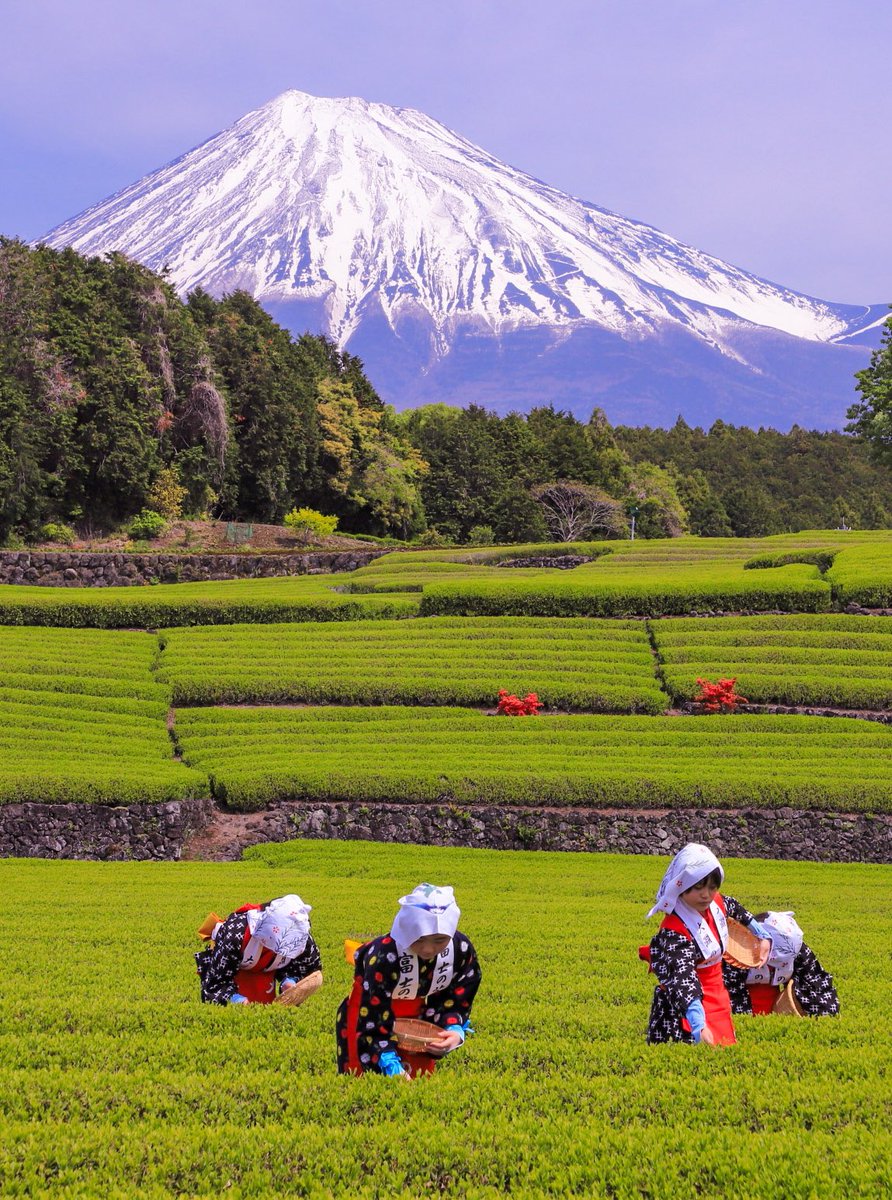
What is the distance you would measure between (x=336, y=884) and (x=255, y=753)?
23.3 ft

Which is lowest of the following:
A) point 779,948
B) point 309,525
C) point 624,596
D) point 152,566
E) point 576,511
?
point 779,948

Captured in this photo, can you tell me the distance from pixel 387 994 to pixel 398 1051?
50 cm

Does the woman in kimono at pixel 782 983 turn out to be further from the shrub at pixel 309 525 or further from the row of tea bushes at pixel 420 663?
the shrub at pixel 309 525

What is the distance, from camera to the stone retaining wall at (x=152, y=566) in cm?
4353

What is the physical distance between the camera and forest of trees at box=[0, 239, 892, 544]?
50.4 metres

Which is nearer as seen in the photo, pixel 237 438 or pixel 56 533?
pixel 56 533

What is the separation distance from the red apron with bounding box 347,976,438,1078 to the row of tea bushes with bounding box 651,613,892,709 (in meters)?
20.5

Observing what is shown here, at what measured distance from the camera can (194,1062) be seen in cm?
593

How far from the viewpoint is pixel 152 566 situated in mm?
46094

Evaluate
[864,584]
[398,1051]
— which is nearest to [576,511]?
[864,584]

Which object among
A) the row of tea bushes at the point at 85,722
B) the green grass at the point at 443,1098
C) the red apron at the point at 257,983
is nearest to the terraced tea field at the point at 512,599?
the row of tea bushes at the point at 85,722

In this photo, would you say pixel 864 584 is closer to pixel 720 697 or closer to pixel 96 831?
pixel 720 697

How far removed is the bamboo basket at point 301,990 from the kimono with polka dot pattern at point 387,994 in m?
1.08

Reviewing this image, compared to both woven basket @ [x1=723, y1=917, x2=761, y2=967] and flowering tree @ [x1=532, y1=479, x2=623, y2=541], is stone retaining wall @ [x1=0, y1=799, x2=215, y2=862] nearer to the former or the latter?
woven basket @ [x1=723, y1=917, x2=761, y2=967]
